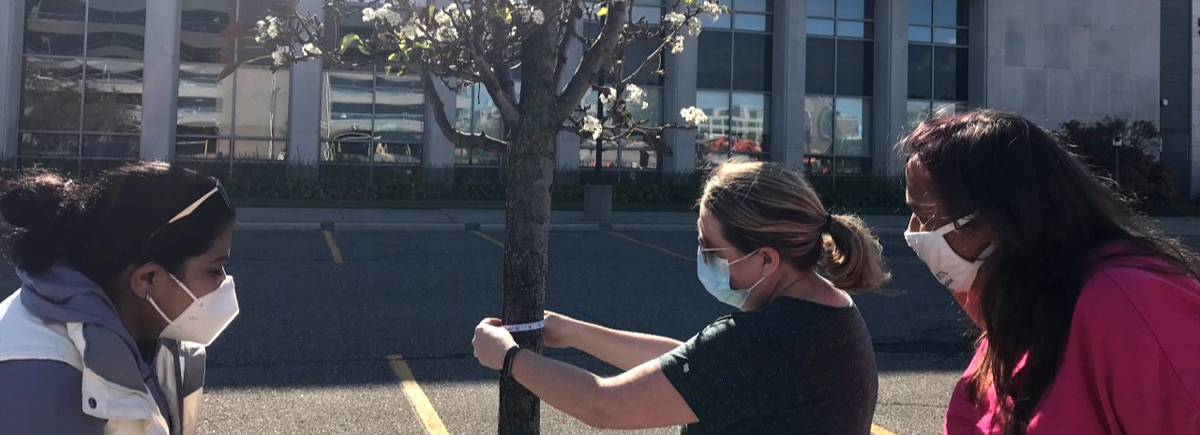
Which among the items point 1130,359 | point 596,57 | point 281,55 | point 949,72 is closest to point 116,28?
point 949,72

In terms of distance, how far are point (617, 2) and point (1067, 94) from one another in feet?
104

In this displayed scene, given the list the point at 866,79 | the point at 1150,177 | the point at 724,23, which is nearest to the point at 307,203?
the point at 724,23

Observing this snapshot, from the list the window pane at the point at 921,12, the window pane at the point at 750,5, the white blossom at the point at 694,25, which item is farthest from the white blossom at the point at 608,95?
the window pane at the point at 921,12

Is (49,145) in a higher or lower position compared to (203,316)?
higher

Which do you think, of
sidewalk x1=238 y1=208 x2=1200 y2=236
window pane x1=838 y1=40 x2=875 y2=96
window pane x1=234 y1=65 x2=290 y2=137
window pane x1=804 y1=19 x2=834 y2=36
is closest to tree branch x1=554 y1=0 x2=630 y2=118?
sidewalk x1=238 y1=208 x2=1200 y2=236

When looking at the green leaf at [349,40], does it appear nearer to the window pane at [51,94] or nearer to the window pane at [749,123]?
the window pane at [51,94]

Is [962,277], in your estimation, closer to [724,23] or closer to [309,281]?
[309,281]

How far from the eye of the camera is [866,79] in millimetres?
30531

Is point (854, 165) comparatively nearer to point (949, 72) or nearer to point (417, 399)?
point (949, 72)

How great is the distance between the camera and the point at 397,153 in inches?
1069

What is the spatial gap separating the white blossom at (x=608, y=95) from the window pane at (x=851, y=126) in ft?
91.8

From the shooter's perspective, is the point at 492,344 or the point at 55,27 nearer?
the point at 492,344

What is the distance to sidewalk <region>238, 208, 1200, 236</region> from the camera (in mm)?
18031

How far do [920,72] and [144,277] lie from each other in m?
31.3
